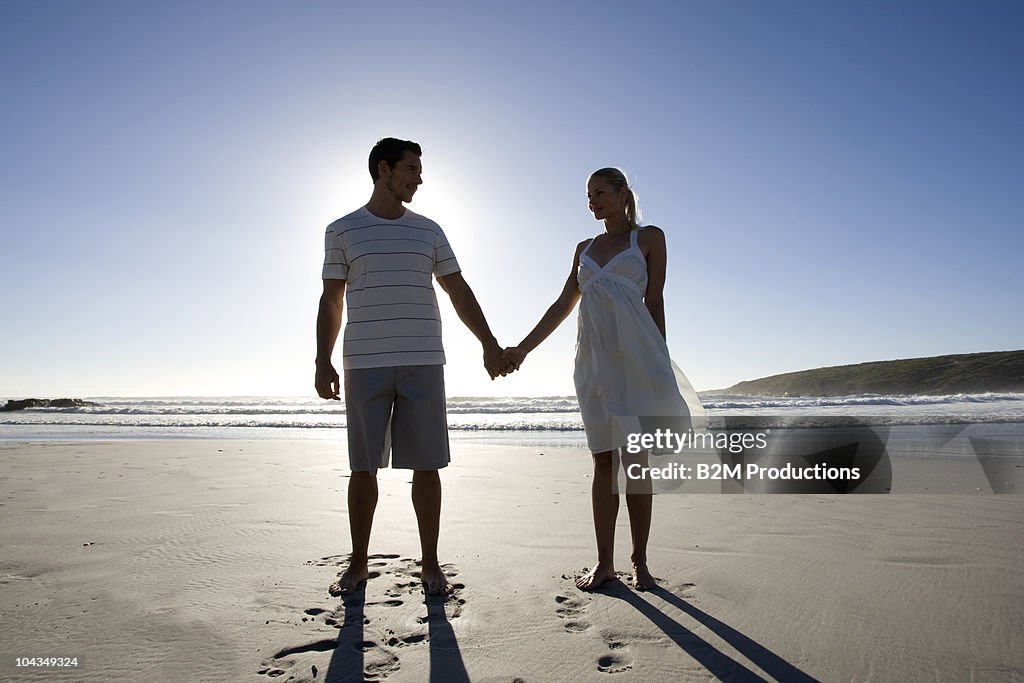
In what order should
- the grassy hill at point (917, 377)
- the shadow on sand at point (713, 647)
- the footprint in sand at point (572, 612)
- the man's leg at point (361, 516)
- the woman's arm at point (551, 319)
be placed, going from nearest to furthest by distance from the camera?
the shadow on sand at point (713, 647) < the footprint in sand at point (572, 612) < the man's leg at point (361, 516) < the woman's arm at point (551, 319) < the grassy hill at point (917, 377)

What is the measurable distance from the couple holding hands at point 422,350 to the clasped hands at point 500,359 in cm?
46

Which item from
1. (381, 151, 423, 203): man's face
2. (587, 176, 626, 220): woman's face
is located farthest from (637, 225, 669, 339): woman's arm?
(381, 151, 423, 203): man's face

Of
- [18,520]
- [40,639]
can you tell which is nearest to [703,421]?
[40,639]

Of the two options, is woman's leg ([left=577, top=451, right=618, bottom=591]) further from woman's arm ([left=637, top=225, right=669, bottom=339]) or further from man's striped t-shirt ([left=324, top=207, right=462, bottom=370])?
man's striped t-shirt ([left=324, top=207, right=462, bottom=370])

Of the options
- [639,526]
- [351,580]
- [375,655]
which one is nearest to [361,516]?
[351,580]

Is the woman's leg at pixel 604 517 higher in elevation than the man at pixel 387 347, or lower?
lower

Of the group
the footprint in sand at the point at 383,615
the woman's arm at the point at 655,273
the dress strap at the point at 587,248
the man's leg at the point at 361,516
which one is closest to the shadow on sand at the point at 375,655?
the footprint in sand at the point at 383,615

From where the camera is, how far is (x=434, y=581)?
2.60 m

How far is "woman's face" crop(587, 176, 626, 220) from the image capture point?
308 cm

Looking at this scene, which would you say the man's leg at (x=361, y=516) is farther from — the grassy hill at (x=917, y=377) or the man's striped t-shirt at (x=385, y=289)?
the grassy hill at (x=917, y=377)

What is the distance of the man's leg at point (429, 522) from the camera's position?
2.62 m

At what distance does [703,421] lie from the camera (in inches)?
117

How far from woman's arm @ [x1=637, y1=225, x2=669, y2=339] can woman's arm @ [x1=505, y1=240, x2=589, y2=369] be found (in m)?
0.42

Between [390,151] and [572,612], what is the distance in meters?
2.21
